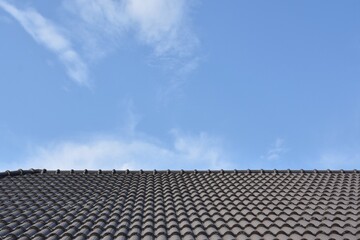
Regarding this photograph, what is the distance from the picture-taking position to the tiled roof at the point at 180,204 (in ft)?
21.2

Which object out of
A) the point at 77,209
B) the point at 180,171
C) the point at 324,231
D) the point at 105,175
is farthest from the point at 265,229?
the point at 105,175

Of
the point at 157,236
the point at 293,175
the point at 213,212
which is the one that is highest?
the point at 293,175

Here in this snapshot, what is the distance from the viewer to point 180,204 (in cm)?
808

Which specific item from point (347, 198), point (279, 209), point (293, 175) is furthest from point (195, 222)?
point (293, 175)

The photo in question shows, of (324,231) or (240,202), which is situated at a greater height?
(240,202)

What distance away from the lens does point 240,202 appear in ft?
26.5

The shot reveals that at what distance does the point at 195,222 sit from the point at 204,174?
3646mm

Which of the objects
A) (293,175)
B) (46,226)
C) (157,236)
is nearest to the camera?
(157,236)

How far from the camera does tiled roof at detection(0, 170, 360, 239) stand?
6.48 m

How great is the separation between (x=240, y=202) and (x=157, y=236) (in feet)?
7.75

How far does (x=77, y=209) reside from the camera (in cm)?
775

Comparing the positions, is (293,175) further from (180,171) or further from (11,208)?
(11,208)

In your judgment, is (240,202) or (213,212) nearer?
(213,212)

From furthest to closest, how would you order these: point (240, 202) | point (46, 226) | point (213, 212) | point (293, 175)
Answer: point (293, 175)
point (240, 202)
point (213, 212)
point (46, 226)
